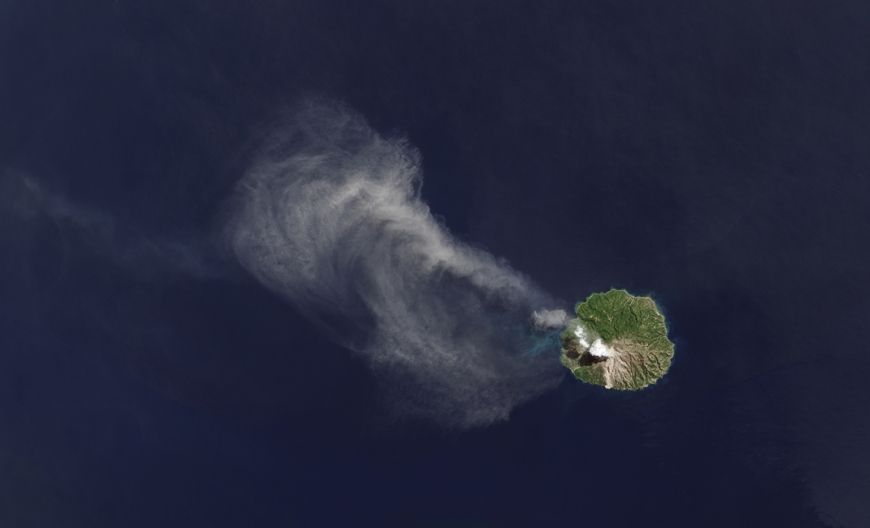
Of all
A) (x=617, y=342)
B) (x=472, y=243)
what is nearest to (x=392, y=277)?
(x=472, y=243)

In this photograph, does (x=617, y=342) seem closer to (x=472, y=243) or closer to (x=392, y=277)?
(x=472, y=243)

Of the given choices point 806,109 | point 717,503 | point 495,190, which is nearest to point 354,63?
point 495,190

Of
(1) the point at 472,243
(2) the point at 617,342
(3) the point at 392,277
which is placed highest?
(1) the point at 472,243

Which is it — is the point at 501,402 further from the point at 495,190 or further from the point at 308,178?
the point at 308,178

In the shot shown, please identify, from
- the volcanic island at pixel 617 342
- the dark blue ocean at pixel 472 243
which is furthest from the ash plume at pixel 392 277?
the volcanic island at pixel 617 342

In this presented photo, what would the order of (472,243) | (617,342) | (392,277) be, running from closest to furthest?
1. (472,243)
2. (617,342)
3. (392,277)

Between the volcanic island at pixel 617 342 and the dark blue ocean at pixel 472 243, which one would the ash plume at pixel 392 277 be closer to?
the dark blue ocean at pixel 472 243

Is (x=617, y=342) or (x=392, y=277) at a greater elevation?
(x=617, y=342)

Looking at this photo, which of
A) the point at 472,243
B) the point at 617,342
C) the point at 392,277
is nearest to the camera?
the point at 472,243
